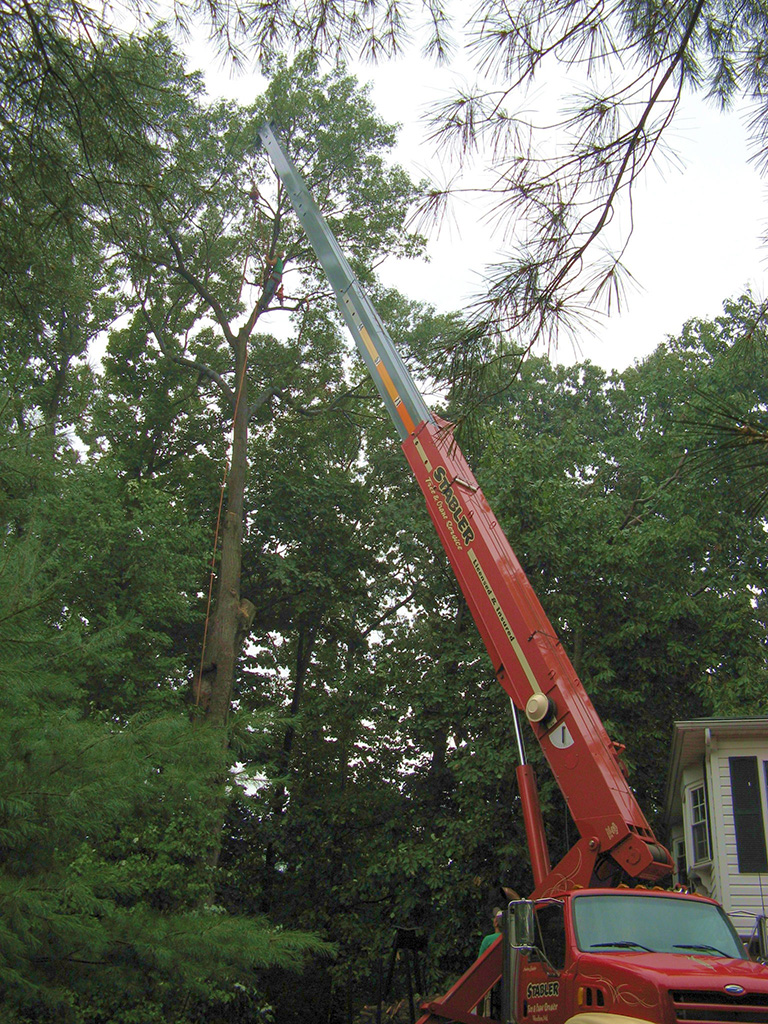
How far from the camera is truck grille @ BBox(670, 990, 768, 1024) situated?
399cm

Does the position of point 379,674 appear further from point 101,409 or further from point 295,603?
point 101,409

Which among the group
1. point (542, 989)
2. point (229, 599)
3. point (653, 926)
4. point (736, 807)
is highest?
point (229, 599)

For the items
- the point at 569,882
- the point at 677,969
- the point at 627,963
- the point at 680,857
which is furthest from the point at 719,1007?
the point at 680,857

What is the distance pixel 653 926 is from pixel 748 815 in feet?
17.2

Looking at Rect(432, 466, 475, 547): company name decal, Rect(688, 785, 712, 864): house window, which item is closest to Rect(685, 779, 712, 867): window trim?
Rect(688, 785, 712, 864): house window

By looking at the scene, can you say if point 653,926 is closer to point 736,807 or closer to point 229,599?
point 736,807

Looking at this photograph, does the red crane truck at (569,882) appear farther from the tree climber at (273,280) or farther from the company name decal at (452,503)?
the tree climber at (273,280)

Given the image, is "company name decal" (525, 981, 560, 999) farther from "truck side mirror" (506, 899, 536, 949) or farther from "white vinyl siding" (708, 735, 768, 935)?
"white vinyl siding" (708, 735, 768, 935)

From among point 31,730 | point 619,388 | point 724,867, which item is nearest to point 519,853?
point 724,867

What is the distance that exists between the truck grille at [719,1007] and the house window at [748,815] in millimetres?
6048

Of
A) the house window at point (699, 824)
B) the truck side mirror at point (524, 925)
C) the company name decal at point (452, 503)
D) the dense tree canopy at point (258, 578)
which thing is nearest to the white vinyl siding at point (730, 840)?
the house window at point (699, 824)

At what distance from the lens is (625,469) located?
19.9 metres

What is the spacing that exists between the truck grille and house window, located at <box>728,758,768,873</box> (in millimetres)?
6048

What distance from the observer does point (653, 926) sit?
5.08 m
